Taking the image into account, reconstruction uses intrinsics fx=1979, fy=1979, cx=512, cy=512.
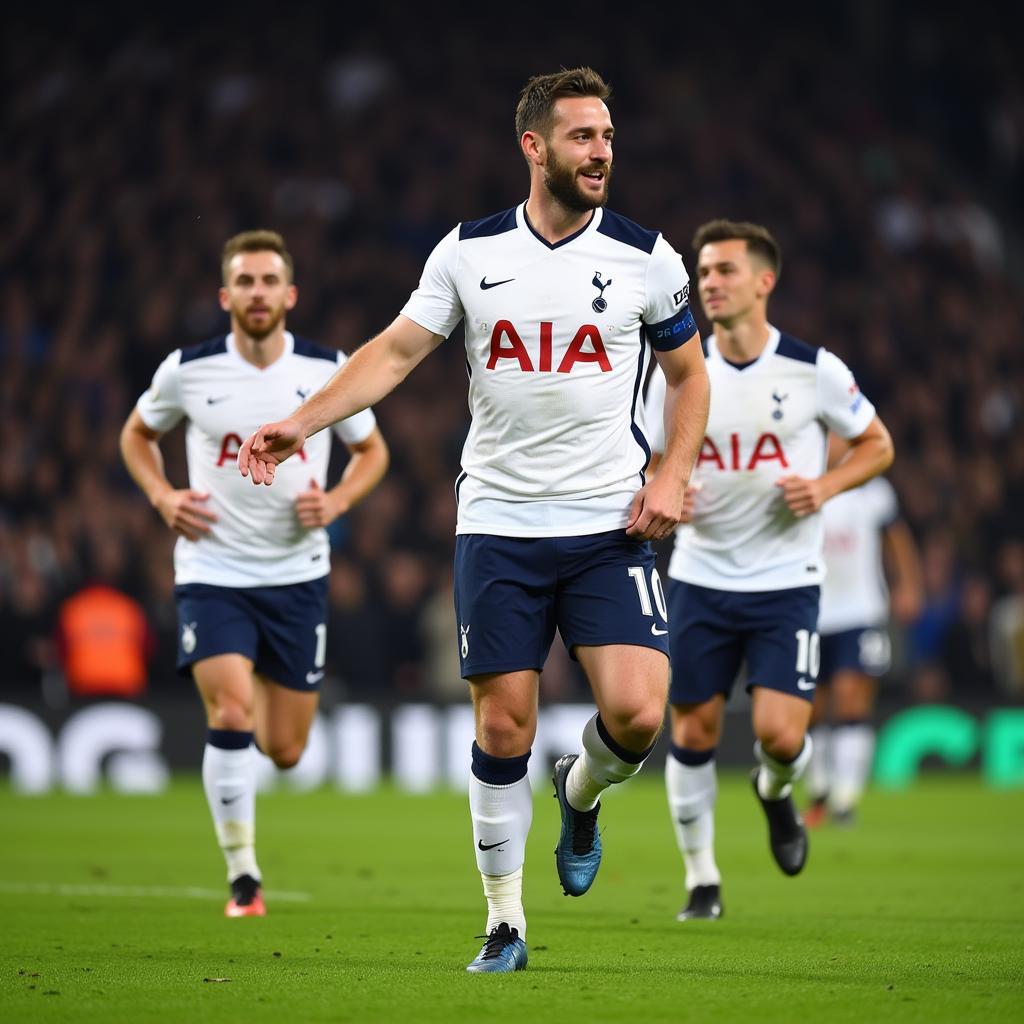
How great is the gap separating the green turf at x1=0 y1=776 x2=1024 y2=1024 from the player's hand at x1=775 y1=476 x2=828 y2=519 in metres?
1.69

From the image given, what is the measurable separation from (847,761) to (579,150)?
8247mm

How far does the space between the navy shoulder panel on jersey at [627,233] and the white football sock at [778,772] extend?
2.73 m

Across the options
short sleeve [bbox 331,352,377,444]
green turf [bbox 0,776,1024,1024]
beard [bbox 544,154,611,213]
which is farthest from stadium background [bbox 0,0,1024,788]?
beard [bbox 544,154,611,213]

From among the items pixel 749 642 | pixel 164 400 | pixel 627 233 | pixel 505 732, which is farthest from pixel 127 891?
pixel 627 233

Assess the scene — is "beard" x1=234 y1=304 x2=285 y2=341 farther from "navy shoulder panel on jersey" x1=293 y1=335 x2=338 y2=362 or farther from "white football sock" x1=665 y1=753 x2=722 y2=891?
"white football sock" x1=665 y1=753 x2=722 y2=891

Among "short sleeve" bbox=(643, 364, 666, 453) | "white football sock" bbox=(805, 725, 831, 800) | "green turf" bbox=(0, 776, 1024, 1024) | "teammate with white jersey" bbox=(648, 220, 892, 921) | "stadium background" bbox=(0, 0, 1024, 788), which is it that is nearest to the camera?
"green turf" bbox=(0, 776, 1024, 1024)

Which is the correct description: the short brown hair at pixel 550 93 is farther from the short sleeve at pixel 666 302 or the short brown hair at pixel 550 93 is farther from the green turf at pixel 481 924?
the green turf at pixel 481 924

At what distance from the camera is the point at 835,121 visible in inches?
1059

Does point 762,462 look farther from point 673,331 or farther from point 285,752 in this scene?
point 285,752

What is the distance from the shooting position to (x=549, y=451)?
20.8 feet

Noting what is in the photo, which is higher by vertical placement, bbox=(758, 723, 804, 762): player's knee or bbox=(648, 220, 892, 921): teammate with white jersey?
bbox=(648, 220, 892, 921): teammate with white jersey

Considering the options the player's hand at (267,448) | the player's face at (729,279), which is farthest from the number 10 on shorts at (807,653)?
the player's hand at (267,448)

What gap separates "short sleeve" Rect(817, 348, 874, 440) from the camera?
8.52 metres

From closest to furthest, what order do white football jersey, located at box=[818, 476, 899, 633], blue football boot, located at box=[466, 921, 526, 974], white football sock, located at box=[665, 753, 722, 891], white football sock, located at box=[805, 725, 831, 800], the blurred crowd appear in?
blue football boot, located at box=[466, 921, 526, 974], white football sock, located at box=[665, 753, 722, 891], white football jersey, located at box=[818, 476, 899, 633], white football sock, located at box=[805, 725, 831, 800], the blurred crowd
